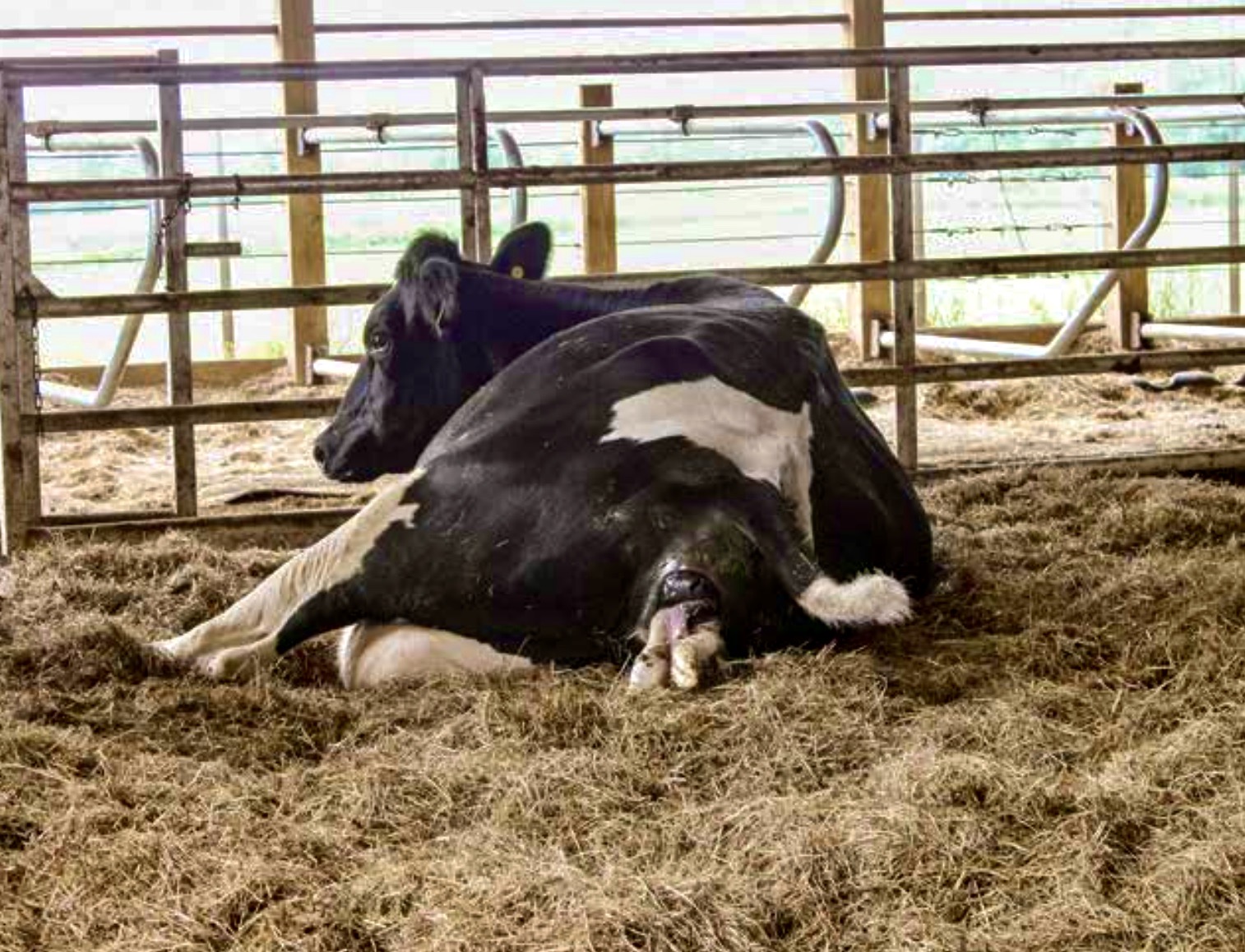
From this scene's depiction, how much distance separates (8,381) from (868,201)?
6398 mm

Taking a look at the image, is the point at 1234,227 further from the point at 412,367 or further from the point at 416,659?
the point at 416,659

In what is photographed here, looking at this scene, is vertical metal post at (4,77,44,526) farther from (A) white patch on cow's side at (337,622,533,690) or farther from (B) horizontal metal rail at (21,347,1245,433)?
(A) white patch on cow's side at (337,622,533,690)

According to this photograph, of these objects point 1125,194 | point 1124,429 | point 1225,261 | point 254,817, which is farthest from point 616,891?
point 1125,194

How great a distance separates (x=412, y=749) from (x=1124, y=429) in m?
5.23

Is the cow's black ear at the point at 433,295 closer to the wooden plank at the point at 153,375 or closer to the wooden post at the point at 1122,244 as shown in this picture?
the wooden plank at the point at 153,375

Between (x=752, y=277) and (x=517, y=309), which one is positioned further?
(x=752, y=277)

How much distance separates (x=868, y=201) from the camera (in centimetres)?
1103

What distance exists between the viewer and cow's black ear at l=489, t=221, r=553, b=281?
5.32 metres

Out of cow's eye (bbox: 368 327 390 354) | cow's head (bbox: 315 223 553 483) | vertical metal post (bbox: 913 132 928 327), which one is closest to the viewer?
cow's head (bbox: 315 223 553 483)

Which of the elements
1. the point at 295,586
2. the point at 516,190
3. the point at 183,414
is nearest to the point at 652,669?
the point at 295,586

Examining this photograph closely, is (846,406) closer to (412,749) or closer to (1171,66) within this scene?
(412,749)

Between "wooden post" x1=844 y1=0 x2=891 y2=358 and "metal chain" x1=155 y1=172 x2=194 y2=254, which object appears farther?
"wooden post" x1=844 y1=0 x2=891 y2=358

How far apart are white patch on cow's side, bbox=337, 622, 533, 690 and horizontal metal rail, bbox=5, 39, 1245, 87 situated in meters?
2.34

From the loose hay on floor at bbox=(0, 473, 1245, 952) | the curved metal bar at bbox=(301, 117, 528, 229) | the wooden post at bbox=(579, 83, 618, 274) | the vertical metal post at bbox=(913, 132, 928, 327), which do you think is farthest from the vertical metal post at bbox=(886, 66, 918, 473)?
the vertical metal post at bbox=(913, 132, 928, 327)
